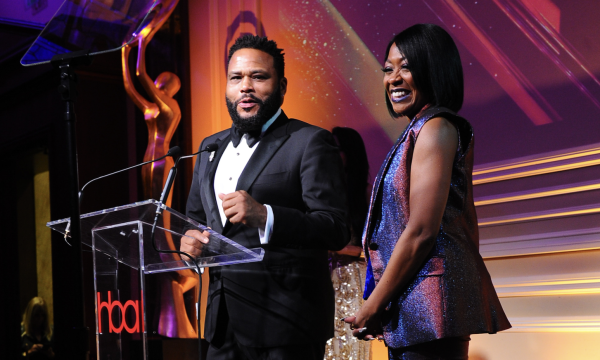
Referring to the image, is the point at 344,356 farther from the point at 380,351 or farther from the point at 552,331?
the point at 552,331

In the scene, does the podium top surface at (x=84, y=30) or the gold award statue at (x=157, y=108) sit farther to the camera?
the gold award statue at (x=157, y=108)

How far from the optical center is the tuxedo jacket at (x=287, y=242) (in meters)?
1.57

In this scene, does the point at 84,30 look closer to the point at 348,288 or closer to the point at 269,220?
the point at 269,220

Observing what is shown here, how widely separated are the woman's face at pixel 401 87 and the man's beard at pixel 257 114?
466 millimetres

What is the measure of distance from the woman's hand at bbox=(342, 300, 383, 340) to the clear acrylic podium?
269mm

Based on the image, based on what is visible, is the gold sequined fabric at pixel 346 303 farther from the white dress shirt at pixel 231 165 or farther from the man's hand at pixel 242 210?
the man's hand at pixel 242 210

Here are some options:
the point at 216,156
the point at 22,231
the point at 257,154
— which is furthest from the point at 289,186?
the point at 22,231

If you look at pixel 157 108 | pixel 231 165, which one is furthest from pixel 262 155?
pixel 157 108

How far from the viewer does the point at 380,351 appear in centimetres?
290

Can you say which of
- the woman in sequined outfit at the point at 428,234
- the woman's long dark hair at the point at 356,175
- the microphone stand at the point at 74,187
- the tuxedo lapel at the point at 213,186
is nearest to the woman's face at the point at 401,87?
the woman in sequined outfit at the point at 428,234

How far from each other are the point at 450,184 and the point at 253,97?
714 millimetres

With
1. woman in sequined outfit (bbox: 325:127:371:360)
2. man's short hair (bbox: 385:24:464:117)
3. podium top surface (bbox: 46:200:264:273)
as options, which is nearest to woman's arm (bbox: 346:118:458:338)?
man's short hair (bbox: 385:24:464:117)

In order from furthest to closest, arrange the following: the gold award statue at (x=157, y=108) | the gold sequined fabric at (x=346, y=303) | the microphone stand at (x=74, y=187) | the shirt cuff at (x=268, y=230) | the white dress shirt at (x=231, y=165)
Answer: the gold award statue at (x=157, y=108), the gold sequined fabric at (x=346, y=303), the white dress shirt at (x=231, y=165), the microphone stand at (x=74, y=187), the shirt cuff at (x=268, y=230)

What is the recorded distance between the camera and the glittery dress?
4.04 ft
